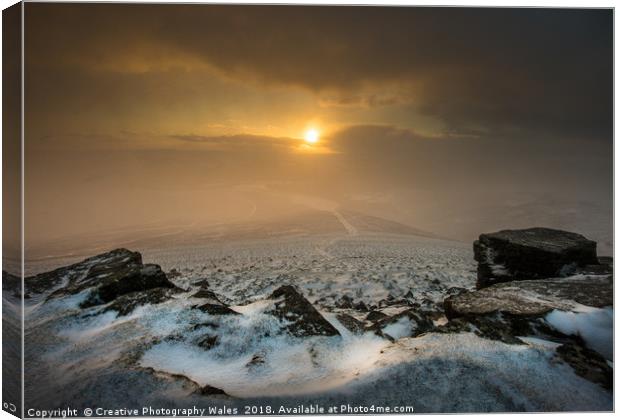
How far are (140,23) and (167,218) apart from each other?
Result: 2596mm

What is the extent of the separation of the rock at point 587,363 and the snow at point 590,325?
0.48ft

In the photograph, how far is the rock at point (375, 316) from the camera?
18.4 ft

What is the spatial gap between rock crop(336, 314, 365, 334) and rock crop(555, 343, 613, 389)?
2.14m

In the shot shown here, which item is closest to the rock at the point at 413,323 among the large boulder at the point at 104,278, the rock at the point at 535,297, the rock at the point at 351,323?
the rock at the point at 351,323

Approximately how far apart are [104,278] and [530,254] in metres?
6.18

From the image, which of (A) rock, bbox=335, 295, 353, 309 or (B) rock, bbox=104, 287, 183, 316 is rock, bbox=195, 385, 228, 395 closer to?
(B) rock, bbox=104, 287, 183, 316

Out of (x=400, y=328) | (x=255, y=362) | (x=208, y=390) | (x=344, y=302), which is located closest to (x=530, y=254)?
(x=400, y=328)

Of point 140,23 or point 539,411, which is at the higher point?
point 140,23

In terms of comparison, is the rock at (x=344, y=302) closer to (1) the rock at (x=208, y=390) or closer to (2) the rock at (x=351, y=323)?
(2) the rock at (x=351, y=323)

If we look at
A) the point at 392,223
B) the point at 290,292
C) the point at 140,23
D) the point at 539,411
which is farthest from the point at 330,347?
the point at 140,23

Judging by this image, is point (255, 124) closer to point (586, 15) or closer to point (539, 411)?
point (586, 15)

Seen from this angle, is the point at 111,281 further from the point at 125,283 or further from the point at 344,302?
the point at 344,302

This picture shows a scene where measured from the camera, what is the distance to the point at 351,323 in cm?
522

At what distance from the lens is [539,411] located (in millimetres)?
4152
